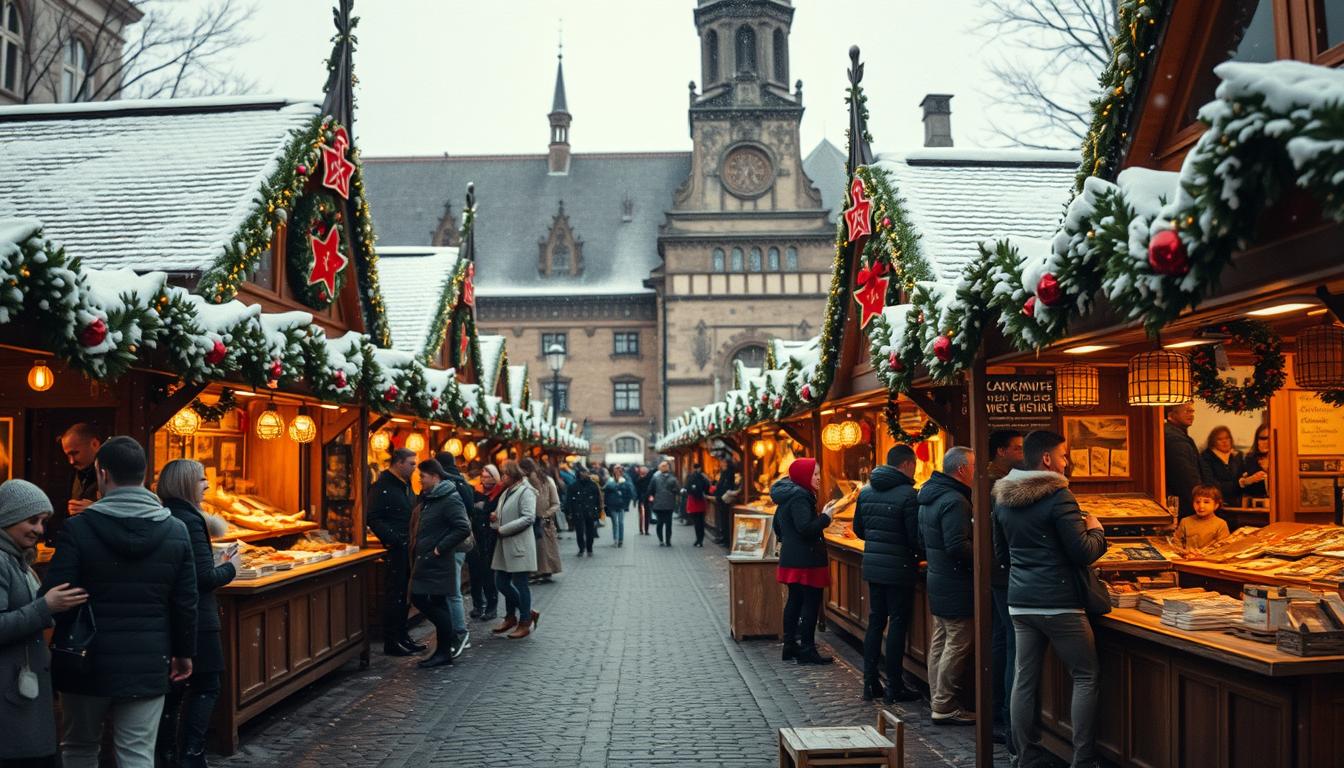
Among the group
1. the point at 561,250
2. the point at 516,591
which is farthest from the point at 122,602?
the point at 561,250

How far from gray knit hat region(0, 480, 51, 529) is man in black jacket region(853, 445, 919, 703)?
5973 millimetres

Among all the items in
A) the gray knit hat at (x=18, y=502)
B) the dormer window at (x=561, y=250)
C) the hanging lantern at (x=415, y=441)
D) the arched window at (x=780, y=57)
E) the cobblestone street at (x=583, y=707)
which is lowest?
the cobblestone street at (x=583, y=707)

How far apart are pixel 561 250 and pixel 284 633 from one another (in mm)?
59136

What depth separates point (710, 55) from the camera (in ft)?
205

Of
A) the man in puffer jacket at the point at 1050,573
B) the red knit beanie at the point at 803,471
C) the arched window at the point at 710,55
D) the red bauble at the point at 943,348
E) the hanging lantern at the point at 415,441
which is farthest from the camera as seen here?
the arched window at the point at 710,55

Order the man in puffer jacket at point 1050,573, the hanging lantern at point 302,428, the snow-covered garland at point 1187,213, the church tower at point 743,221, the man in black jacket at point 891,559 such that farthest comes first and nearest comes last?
the church tower at point 743,221 → the hanging lantern at point 302,428 → the man in black jacket at point 891,559 → the man in puffer jacket at point 1050,573 → the snow-covered garland at point 1187,213

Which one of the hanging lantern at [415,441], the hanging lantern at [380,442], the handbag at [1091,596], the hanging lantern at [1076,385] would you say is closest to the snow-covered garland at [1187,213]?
the handbag at [1091,596]

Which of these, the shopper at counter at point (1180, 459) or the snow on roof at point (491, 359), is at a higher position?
the snow on roof at point (491, 359)

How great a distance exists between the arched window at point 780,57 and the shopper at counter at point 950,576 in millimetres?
55858

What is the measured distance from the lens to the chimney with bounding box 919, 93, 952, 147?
168 ft

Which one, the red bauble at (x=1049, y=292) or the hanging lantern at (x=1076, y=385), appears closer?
the red bauble at (x=1049, y=292)

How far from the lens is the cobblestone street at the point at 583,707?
7887 mm

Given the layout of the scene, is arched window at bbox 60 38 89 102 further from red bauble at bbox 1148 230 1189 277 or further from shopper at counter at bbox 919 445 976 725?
red bauble at bbox 1148 230 1189 277

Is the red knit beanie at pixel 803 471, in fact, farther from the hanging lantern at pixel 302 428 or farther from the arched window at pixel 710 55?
the arched window at pixel 710 55
